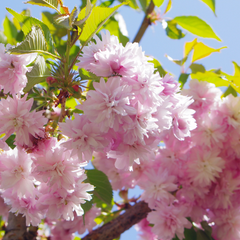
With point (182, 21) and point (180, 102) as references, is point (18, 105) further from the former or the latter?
point (182, 21)

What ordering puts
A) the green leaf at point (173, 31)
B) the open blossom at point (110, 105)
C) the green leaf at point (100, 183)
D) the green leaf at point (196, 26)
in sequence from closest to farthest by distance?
the open blossom at point (110, 105) < the green leaf at point (100, 183) < the green leaf at point (196, 26) < the green leaf at point (173, 31)

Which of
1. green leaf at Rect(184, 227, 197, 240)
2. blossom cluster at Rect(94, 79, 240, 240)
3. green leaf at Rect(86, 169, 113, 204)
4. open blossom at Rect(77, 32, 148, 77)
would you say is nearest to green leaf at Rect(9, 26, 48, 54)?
open blossom at Rect(77, 32, 148, 77)

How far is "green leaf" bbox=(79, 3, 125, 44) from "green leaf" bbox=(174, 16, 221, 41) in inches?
30.3

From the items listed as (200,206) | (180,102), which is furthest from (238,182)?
(180,102)

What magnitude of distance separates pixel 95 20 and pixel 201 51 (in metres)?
0.77

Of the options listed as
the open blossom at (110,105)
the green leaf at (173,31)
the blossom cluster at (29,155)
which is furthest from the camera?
the green leaf at (173,31)

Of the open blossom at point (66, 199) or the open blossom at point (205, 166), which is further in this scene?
the open blossom at point (205, 166)

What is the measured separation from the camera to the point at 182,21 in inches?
53.8

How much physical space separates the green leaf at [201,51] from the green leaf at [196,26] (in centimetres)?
5

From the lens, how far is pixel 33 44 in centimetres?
67

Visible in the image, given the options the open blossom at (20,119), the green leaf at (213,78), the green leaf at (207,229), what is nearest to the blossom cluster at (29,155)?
the open blossom at (20,119)

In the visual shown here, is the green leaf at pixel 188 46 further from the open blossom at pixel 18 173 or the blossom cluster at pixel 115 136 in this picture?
the open blossom at pixel 18 173

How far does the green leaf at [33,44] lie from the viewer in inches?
24.7

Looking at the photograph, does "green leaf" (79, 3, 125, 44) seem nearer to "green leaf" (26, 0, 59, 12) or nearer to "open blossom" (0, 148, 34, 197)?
"green leaf" (26, 0, 59, 12)
